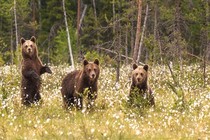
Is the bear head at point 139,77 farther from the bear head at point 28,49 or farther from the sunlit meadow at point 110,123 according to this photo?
the bear head at point 28,49

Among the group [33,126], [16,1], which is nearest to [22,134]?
[33,126]

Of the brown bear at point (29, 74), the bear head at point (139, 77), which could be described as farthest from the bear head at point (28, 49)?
the bear head at point (139, 77)

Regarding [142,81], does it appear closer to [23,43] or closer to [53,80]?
[23,43]

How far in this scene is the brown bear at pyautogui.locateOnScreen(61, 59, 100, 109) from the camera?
1117cm

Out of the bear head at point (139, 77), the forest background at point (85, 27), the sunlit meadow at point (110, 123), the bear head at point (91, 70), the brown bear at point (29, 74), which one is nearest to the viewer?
the sunlit meadow at point (110, 123)

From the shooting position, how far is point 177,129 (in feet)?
26.6

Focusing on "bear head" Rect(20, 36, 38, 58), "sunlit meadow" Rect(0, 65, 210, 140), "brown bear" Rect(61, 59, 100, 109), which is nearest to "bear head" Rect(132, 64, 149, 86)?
"sunlit meadow" Rect(0, 65, 210, 140)

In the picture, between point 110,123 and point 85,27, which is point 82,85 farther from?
point 85,27

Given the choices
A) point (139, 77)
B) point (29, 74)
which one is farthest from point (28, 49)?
point (139, 77)

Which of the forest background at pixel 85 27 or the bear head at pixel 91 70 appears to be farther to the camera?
the forest background at pixel 85 27

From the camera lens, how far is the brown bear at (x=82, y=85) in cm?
1117

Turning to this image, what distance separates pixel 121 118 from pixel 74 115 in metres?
1.21

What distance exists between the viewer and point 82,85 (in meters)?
11.3

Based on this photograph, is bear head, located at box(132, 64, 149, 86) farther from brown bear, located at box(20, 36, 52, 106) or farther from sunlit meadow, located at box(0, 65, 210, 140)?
brown bear, located at box(20, 36, 52, 106)
